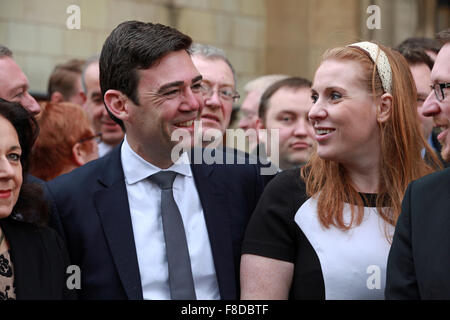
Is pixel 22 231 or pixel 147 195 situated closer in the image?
pixel 22 231

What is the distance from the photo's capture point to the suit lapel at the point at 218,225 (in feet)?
12.1

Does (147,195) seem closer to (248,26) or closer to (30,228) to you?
(30,228)

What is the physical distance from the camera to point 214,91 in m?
5.19

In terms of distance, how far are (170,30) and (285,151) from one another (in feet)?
6.72

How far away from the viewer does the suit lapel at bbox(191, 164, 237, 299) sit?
12.1 feet

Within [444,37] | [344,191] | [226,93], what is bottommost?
[344,191]

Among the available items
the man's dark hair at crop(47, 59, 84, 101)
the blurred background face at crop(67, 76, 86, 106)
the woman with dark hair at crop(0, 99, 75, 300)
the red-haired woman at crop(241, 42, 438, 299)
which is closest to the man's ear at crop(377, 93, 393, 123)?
the red-haired woman at crop(241, 42, 438, 299)

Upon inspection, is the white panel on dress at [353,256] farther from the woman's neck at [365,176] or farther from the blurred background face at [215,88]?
the blurred background face at [215,88]

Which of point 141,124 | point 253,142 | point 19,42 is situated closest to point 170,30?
point 141,124

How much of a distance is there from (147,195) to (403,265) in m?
1.35

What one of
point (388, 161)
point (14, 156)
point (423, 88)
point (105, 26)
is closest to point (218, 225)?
point (388, 161)

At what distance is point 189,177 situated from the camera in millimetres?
3951
